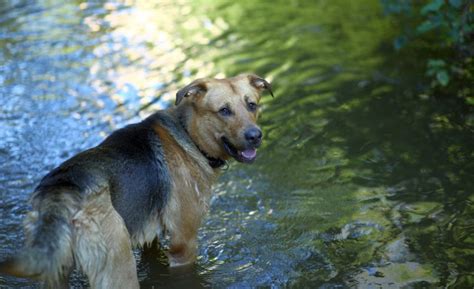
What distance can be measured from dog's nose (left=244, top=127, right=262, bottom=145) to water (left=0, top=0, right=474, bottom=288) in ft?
4.44

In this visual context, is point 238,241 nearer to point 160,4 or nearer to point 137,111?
point 137,111

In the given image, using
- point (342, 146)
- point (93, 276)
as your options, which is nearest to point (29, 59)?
point (342, 146)

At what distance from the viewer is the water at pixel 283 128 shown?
632cm

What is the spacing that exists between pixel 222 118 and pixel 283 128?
3.25 metres

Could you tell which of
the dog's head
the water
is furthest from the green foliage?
A: the dog's head

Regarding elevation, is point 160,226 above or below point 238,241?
above

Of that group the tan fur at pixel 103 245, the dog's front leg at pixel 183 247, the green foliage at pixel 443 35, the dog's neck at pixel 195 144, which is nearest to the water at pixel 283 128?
the dog's front leg at pixel 183 247

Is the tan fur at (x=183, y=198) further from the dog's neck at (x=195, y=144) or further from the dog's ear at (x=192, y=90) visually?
the dog's ear at (x=192, y=90)

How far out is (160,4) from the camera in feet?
47.6

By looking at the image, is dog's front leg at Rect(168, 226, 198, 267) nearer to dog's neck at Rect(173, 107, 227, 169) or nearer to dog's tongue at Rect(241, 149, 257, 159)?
dog's neck at Rect(173, 107, 227, 169)

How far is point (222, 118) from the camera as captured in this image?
5.85 metres

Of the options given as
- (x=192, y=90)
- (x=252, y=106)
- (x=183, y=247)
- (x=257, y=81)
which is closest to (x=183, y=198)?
(x=183, y=247)

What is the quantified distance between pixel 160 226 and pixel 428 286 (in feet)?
8.32

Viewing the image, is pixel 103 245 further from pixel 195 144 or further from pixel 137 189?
pixel 195 144
